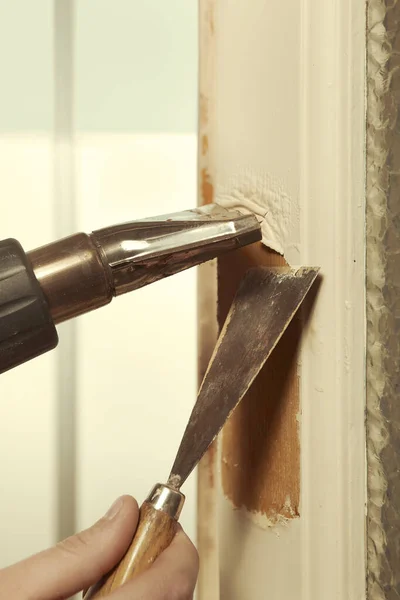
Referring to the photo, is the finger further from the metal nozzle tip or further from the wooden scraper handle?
the metal nozzle tip

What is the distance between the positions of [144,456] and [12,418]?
172 millimetres

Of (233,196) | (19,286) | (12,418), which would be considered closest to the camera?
(19,286)

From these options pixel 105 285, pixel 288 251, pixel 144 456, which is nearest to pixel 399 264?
pixel 288 251

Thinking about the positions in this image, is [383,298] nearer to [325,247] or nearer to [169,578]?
[325,247]

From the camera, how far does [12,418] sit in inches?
24.0

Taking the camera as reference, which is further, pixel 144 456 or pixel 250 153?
pixel 144 456

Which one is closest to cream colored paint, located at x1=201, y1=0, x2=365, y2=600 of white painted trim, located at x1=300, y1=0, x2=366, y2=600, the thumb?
white painted trim, located at x1=300, y1=0, x2=366, y2=600

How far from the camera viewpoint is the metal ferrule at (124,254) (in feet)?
1.00

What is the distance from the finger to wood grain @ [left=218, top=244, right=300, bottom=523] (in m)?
0.07

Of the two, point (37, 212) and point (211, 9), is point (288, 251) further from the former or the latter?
point (37, 212)

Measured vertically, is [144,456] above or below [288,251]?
below

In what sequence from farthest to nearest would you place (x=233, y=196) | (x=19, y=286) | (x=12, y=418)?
1. (x=12, y=418)
2. (x=233, y=196)
3. (x=19, y=286)

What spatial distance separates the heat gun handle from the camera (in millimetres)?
292

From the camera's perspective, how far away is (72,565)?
0.32 meters
